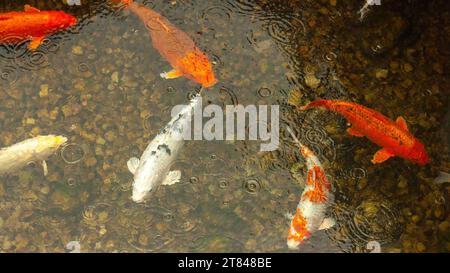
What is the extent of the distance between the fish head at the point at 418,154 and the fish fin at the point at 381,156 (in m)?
0.13

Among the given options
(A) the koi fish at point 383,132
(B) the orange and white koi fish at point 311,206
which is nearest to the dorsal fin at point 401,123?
(A) the koi fish at point 383,132

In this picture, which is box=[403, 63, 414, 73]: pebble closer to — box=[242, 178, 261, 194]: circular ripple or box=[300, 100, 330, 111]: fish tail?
box=[300, 100, 330, 111]: fish tail

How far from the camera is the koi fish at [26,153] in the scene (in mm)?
3172

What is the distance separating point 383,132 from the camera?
10.3 ft

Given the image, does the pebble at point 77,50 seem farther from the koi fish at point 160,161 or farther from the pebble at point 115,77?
the koi fish at point 160,161

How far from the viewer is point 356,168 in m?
3.28

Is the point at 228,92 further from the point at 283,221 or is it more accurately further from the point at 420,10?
the point at 420,10

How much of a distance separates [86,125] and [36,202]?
0.58 m

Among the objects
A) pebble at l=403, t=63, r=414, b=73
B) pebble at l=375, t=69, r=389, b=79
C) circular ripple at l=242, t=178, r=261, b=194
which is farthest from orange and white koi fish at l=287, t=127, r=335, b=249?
pebble at l=403, t=63, r=414, b=73

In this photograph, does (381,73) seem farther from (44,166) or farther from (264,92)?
(44,166)

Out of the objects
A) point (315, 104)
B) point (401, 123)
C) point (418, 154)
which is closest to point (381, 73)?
point (401, 123)

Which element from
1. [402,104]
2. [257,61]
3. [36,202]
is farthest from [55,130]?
[402,104]

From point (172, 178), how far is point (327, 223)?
0.99 meters

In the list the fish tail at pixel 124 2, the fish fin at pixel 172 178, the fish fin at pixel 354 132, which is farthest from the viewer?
the fish tail at pixel 124 2
